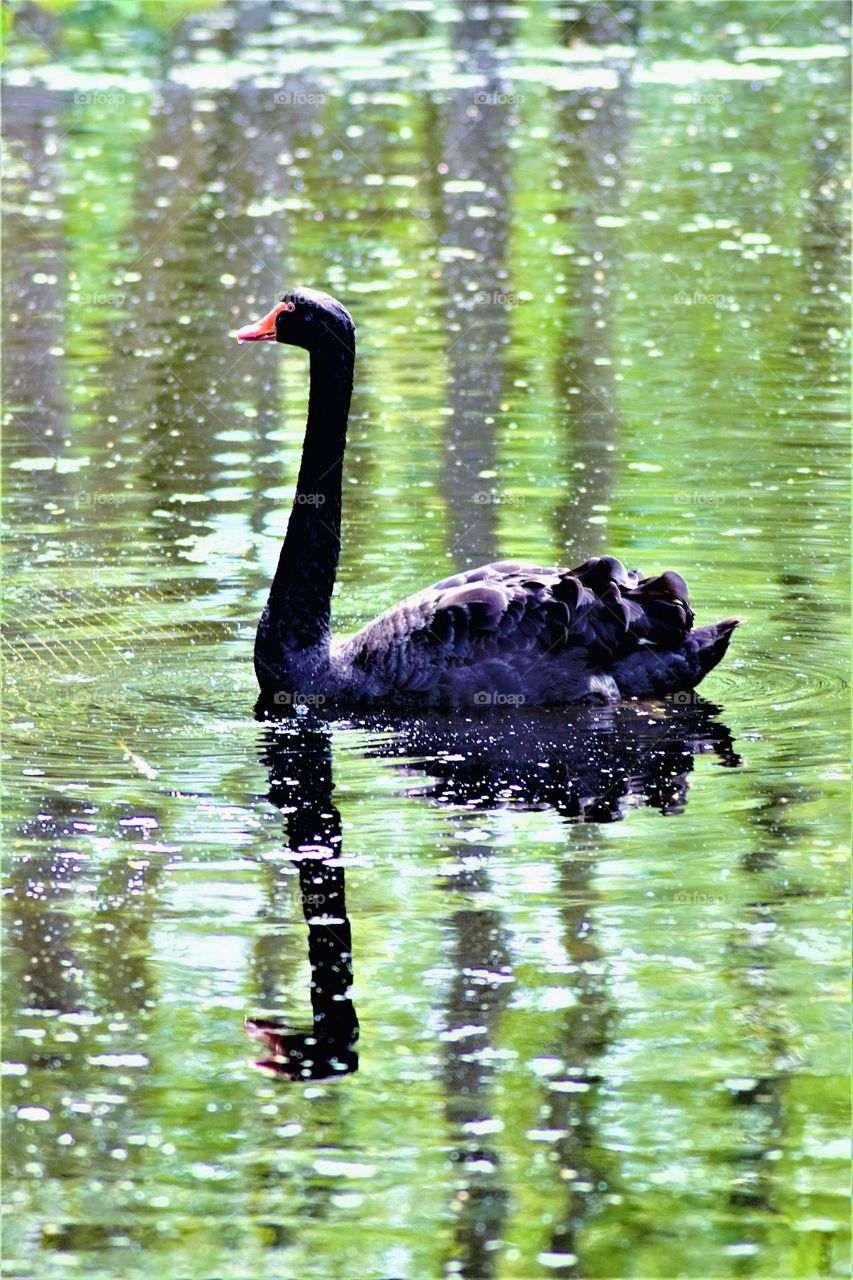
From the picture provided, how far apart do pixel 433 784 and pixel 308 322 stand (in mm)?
2064

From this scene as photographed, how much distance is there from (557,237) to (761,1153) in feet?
46.3

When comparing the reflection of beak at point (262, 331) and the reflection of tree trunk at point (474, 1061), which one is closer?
the reflection of tree trunk at point (474, 1061)

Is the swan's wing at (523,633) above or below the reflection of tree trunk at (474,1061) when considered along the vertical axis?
above

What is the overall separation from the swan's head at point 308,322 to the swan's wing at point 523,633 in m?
1.08

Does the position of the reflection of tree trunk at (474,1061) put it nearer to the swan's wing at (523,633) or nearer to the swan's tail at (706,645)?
the swan's wing at (523,633)

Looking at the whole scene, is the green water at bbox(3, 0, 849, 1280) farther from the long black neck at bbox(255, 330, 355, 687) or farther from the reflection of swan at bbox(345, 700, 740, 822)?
the long black neck at bbox(255, 330, 355, 687)

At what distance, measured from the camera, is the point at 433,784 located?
716 cm

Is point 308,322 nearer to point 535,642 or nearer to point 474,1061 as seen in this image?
point 535,642

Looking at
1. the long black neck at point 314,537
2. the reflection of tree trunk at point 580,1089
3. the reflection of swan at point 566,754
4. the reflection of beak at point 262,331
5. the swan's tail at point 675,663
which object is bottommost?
the reflection of tree trunk at point 580,1089

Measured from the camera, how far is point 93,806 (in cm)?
694

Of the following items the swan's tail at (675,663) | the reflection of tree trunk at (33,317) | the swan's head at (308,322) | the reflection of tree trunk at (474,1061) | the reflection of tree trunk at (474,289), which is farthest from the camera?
the reflection of tree trunk at (33,317)

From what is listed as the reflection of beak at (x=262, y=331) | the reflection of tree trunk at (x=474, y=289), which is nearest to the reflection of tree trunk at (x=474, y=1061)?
the reflection of beak at (x=262, y=331)

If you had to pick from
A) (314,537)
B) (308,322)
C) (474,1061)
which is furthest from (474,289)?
(474,1061)

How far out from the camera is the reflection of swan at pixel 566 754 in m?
7.06
